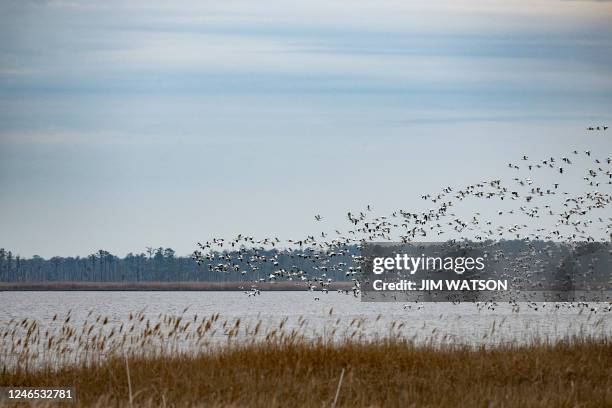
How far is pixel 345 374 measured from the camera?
1730 centimetres

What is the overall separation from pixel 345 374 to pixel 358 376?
1.16 feet

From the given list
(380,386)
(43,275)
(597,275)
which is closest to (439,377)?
(380,386)

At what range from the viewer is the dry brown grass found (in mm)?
14406

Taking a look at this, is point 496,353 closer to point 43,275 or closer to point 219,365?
point 219,365

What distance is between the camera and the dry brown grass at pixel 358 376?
1441 centimetres

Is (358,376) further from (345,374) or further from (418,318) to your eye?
(418,318)

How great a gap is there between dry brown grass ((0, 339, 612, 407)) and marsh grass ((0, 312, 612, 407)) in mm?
26

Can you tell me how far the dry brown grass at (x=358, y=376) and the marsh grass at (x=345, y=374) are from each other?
3 cm

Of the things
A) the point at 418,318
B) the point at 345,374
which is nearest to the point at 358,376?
A: the point at 345,374

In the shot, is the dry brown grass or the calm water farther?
the calm water

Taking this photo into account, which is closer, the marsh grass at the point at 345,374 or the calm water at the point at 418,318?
the marsh grass at the point at 345,374

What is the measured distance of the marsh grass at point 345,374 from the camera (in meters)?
14.5

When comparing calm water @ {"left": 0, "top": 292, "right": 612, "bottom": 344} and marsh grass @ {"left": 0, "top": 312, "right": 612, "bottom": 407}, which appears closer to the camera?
marsh grass @ {"left": 0, "top": 312, "right": 612, "bottom": 407}

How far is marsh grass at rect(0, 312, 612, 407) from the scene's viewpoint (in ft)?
47.5
